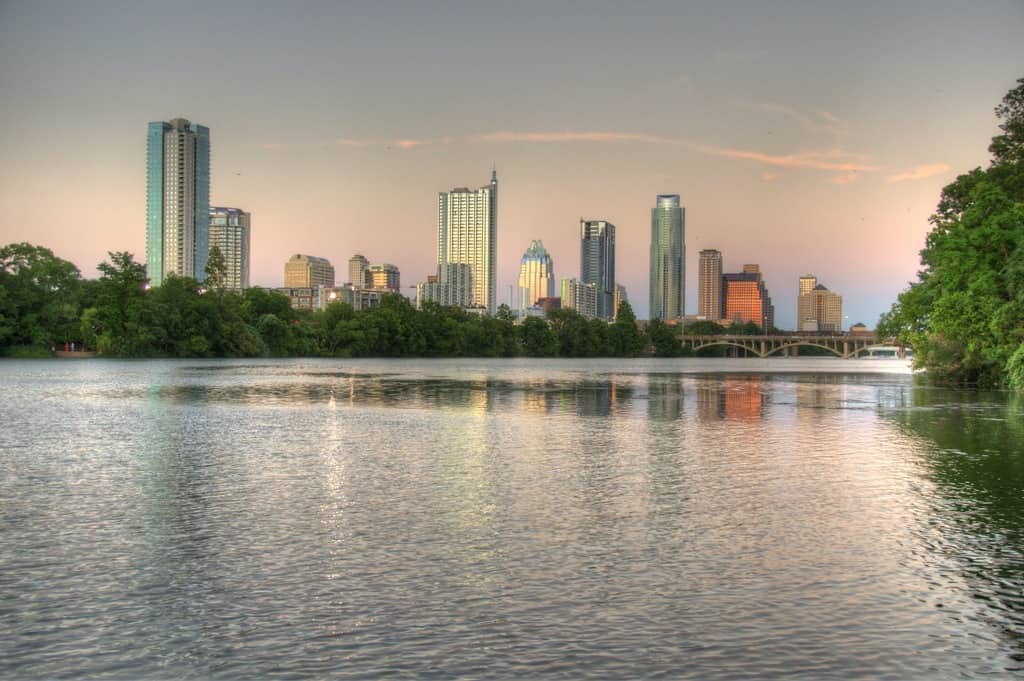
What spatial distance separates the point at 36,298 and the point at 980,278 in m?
120

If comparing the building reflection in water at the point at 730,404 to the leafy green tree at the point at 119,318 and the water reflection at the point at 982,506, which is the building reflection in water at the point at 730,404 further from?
the leafy green tree at the point at 119,318

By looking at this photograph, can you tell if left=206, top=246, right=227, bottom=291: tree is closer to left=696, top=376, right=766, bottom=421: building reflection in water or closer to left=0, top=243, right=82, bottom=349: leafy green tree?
left=0, top=243, right=82, bottom=349: leafy green tree

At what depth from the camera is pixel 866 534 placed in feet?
48.2

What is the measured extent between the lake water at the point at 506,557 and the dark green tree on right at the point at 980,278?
92.4 ft

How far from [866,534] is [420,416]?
24272mm

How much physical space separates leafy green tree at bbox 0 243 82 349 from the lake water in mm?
112519

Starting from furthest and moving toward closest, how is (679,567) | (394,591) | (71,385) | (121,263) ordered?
(121,263)
(71,385)
(679,567)
(394,591)

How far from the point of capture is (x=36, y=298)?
423ft

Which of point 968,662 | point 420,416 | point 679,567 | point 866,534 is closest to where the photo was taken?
point 968,662

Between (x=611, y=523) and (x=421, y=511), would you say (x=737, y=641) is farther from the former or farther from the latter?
(x=421, y=511)

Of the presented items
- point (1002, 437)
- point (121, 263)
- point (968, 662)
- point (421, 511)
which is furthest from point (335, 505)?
point (121, 263)

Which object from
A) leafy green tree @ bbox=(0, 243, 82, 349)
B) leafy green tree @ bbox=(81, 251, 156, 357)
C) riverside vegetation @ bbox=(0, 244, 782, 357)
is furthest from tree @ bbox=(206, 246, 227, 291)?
leafy green tree @ bbox=(0, 243, 82, 349)

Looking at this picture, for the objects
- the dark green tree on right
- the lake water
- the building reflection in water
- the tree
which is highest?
the tree

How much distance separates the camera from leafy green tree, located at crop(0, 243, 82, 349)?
415 feet
